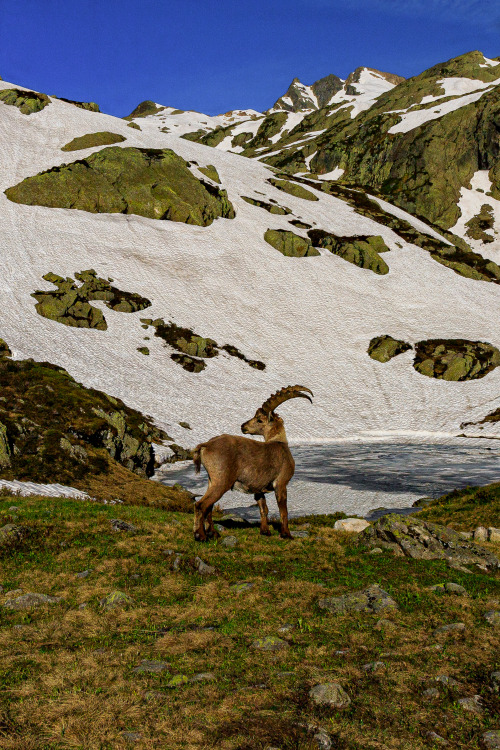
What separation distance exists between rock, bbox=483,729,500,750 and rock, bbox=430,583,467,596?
4291mm

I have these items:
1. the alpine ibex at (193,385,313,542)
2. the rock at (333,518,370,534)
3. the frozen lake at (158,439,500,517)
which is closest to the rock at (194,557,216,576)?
the alpine ibex at (193,385,313,542)

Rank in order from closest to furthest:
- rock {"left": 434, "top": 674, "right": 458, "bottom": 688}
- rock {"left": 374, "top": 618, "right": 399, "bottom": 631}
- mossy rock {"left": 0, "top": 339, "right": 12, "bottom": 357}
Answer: rock {"left": 434, "top": 674, "right": 458, "bottom": 688}, rock {"left": 374, "top": 618, "right": 399, "bottom": 631}, mossy rock {"left": 0, "top": 339, "right": 12, "bottom": 357}

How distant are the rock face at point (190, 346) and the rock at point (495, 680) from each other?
2130 inches

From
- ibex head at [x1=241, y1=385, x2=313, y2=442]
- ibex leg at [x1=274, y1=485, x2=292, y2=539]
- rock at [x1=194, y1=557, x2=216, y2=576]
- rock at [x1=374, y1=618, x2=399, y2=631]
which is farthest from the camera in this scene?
ibex head at [x1=241, y1=385, x2=313, y2=442]

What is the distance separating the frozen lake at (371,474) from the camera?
2688cm

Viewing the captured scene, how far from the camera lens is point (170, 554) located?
1136 centimetres

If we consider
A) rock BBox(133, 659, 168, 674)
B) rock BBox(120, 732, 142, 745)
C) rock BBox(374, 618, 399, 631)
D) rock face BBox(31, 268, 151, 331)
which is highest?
rock face BBox(31, 268, 151, 331)

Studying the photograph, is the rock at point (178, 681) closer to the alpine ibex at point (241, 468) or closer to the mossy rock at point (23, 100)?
Answer: the alpine ibex at point (241, 468)

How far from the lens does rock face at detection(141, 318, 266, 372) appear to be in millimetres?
60594

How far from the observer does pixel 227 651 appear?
23.2 ft

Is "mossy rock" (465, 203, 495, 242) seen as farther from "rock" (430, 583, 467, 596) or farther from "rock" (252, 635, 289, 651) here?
"rock" (252, 635, 289, 651)

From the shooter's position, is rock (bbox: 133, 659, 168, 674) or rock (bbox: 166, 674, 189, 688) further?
rock (bbox: 133, 659, 168, 674)

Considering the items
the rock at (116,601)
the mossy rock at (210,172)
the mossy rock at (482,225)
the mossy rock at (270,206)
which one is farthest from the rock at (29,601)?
the mossy rock at (482,225)

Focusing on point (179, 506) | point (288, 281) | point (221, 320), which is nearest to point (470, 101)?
point (288, 281)
